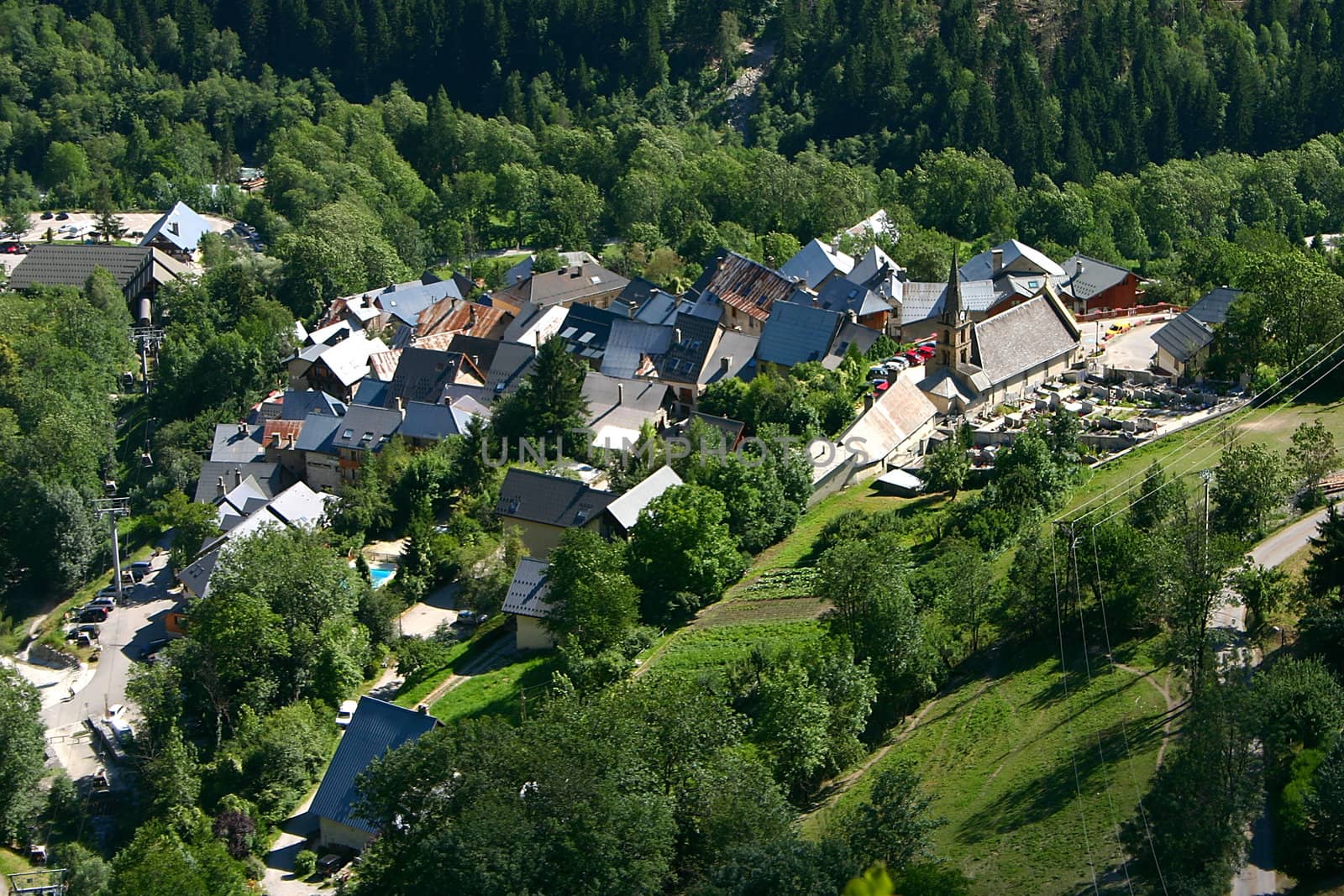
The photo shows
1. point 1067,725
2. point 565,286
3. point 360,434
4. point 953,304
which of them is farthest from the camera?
point 565,286

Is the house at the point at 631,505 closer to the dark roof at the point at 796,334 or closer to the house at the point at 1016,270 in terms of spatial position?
the dark roof at the point at 796,334

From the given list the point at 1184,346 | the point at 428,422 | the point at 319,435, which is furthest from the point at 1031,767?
the point at 319,435

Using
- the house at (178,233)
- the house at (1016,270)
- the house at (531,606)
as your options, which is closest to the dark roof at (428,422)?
the house at (531,606)

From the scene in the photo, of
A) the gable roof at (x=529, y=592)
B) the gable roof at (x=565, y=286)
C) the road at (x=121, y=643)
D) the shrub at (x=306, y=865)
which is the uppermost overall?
the gable roof at (x=565, y=286)

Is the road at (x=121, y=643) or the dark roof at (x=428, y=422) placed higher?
the dark roof at (x=428, y=422)

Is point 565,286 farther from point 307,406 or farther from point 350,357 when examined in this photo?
point 307,406

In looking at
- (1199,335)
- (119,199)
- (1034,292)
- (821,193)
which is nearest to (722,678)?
(1199,335)

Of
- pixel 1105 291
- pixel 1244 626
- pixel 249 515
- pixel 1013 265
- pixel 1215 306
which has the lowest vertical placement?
pixel 249 515
